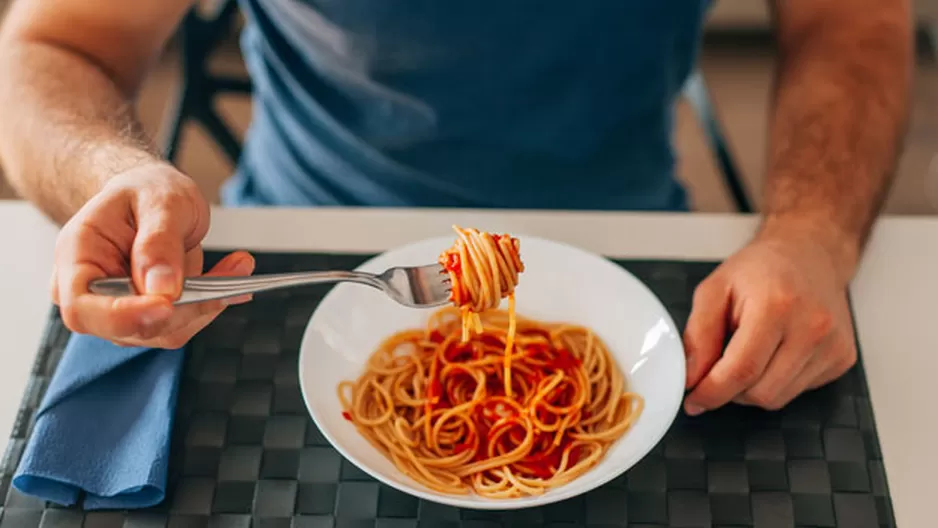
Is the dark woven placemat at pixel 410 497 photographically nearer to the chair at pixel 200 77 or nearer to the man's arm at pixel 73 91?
the man's arm at pixel 73 91

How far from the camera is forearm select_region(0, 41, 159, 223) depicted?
107 cm

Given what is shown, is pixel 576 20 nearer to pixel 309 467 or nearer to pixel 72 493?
pixel 309 467

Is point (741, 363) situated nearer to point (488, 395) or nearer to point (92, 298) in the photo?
point (488, 395)

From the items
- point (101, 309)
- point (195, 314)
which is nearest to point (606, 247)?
point (195, 314)

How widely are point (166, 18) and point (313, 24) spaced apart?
0.22 meters

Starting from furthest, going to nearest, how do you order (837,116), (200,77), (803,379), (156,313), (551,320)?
(200,77) → (837,116) → (551,320) → (803,379) → (156,313)

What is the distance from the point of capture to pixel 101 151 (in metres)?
1.07

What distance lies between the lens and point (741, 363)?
94 centimetres

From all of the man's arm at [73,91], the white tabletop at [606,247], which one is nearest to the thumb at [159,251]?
the man's arm at [73,91]

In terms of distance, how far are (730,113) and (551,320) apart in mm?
2003

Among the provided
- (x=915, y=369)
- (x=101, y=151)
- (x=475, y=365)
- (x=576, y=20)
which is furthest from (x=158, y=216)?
(x=915, y=369)

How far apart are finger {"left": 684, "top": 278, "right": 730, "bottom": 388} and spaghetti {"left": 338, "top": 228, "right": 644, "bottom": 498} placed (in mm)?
73

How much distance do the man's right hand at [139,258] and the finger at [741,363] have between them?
1.62ft

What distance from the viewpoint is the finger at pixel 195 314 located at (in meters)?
0.86
